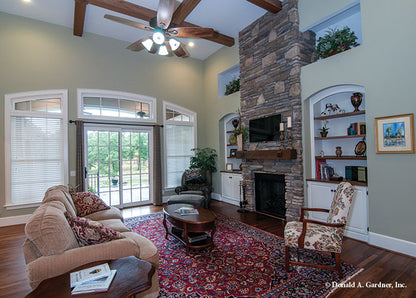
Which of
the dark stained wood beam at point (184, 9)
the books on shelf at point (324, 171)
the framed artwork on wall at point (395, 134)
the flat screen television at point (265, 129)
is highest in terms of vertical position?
the dark stained wood beam at point (184, 9)

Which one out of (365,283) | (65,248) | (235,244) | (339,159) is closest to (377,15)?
(339,159)

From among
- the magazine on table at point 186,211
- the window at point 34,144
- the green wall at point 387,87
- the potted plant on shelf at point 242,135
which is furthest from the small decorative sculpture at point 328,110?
the window at point 34,144

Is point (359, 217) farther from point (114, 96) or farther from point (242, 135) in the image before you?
point (114, 96)

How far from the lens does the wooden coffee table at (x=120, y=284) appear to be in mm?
1242

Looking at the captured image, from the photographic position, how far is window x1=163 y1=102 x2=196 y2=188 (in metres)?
6.48

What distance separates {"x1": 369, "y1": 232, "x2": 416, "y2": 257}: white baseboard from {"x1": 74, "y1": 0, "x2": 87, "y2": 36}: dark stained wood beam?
6302mm

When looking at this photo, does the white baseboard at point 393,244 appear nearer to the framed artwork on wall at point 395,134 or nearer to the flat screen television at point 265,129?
the framed artwork on wall at point 395,134

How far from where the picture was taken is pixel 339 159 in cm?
396

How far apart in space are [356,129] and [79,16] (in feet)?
19.1

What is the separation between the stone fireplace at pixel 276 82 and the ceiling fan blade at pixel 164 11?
253 centimetres

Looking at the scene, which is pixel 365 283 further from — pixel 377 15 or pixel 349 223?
pixel 377 15

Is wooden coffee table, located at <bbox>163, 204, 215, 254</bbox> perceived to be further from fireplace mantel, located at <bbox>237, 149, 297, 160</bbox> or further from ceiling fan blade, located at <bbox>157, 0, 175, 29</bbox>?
ceiling fan blade, located at <bbox>157, 0, 175, 29</bbox>

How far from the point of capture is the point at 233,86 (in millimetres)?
6141

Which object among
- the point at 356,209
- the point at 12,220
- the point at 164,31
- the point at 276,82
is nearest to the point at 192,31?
the point at 164,31
